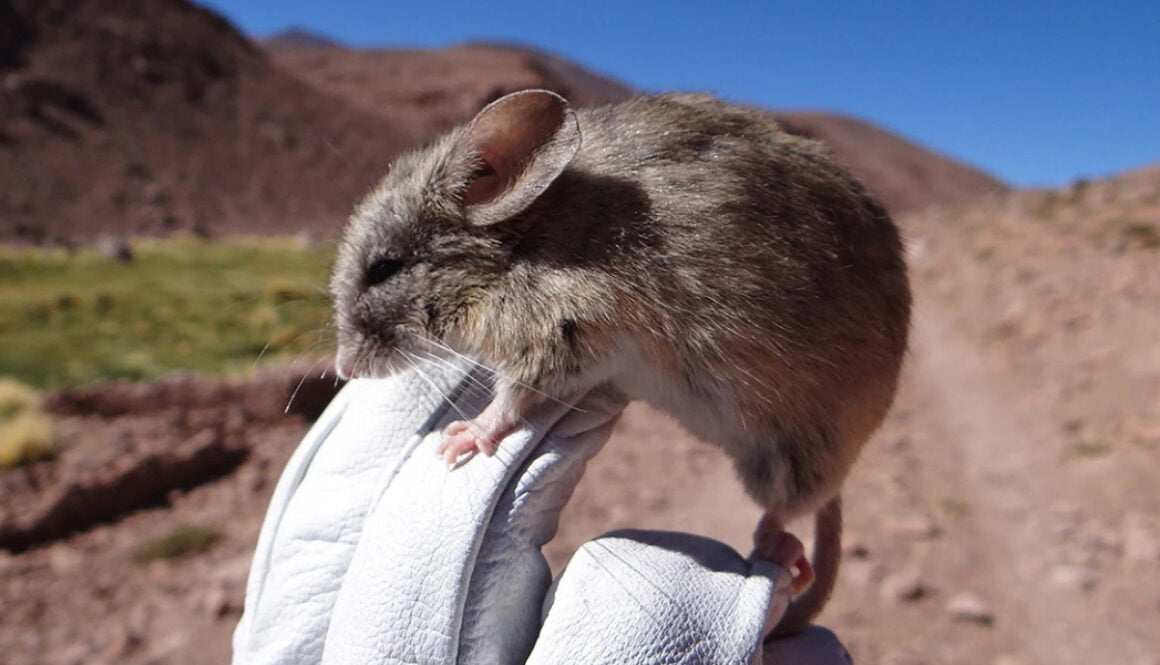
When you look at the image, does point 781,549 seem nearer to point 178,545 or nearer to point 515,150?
point 515,150

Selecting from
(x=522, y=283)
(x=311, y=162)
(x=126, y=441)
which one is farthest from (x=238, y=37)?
(x=522, y=283)

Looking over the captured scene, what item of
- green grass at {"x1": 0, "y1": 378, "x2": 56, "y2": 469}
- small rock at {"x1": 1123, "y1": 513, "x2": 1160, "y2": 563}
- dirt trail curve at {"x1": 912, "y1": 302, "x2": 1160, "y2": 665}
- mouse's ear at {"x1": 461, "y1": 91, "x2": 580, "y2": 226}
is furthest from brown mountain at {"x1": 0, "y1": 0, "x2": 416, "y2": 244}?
mouse's ear at {"x1": 461, "y1": 91, "x2": 580, "y2": 226}

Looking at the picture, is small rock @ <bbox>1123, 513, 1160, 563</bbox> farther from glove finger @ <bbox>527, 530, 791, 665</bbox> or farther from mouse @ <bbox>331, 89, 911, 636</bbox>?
glove finger @ <bbox>527, 530, 791, 665</bbox>

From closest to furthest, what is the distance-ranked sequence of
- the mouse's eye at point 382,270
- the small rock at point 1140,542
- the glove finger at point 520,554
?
1. the glove finger at point 520,554
2. the mouse's eye at point 382,270
3. the small rock at point 1140,542

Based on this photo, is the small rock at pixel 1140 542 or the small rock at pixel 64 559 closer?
the small rock at pixel 1140 542

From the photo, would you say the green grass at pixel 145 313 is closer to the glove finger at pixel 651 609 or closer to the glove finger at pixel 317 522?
the glove finger at pixel 317 522

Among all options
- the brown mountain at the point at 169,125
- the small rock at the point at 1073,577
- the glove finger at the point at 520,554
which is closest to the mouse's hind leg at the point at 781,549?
the glove finger at the point at 520,554

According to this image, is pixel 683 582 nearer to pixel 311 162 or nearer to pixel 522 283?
pixel 522 283
